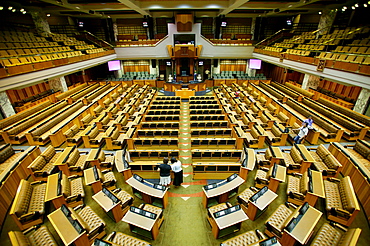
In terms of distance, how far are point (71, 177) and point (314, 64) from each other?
1252 centimetres

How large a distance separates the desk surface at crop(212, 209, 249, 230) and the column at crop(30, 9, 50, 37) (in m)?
18.4

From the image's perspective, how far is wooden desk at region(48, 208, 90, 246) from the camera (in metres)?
3.47

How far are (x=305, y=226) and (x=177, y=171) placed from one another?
10.7ft

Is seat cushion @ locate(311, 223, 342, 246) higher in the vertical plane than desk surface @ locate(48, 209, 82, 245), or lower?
lower

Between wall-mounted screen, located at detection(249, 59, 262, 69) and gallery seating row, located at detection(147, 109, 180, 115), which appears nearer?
gallery seating row, located at detection(147, 109, 180, 115)

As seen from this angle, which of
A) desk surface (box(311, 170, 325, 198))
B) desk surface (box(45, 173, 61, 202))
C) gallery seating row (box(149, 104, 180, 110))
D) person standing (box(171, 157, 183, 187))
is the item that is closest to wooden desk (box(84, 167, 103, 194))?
desk surface (box(45, 173, 61, 202))

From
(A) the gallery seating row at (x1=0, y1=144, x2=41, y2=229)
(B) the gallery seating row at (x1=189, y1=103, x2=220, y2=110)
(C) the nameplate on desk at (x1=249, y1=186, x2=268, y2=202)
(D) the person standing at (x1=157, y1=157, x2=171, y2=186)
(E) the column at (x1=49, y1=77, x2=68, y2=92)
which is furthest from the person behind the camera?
(E) the column at (x1=49, y1=77, x2=68, y2=92)

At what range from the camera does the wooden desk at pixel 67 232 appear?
11.4 ft

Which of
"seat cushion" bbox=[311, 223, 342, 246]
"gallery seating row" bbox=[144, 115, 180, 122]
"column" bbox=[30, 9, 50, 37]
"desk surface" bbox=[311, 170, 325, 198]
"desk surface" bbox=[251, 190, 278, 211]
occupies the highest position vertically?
"column" bbox=[30, 9, 50, 37]

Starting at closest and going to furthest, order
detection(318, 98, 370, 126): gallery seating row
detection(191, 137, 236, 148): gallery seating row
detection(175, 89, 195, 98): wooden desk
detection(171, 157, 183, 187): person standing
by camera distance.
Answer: detection(171, 157, 183, 187): person standing < detection(191, 137, 236, 148): gallery seating row < detection(318, 98, 370, 126): gallery seating row < detection(175, 89, 195, 98): wooden desk

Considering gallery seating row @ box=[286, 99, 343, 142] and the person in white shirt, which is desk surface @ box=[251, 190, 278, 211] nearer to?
the person in white shirt

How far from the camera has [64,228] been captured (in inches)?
143

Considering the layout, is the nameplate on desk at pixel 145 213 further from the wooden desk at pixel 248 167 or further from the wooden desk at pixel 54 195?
the wooden desk at pixel 248 167

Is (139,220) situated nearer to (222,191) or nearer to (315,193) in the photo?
(222,191)
